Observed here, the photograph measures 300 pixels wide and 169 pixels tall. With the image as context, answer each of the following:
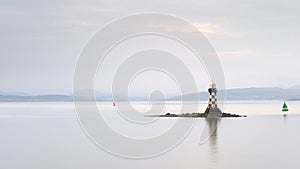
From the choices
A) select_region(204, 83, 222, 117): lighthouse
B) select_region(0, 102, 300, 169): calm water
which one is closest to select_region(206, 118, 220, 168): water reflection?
select_region(0, 102, 300, 169): calm water

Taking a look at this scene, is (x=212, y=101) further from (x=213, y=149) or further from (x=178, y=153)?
(x=178, y=153)

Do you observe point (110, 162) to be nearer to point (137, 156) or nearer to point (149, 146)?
point (137, 156)

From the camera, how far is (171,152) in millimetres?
16656

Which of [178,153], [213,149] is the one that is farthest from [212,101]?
[178,153]

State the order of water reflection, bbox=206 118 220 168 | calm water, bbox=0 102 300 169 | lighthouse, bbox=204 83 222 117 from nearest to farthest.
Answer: calm water, bbox=0 102 300 169, water reflection, bbox=206 118 220 168, lighthouse, bbox=204 83 222 117

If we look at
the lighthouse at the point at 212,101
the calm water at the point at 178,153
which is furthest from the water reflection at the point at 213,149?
the lighthouse at the point at 212,101

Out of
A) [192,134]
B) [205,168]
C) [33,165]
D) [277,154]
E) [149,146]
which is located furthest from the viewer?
[192,134]

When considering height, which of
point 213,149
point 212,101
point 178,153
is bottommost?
point 178,153

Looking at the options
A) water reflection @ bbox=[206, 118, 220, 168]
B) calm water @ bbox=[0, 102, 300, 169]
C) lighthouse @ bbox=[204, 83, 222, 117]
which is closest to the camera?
calm water @ bbox=[0, 102, 300, 169]

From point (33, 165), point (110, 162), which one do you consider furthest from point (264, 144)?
point (33, 165)

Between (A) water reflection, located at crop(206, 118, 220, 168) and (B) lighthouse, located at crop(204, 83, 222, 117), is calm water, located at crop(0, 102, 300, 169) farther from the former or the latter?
(B) lighthouse, located at crop(204, 83, 222, 117)

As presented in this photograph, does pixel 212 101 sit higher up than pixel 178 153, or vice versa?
pixel 212 101

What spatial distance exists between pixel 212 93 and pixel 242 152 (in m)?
18.1

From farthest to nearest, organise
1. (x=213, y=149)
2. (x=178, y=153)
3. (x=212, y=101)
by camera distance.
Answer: (x=212, y=101) < (x=213, y=149) < (x=178, y=153)
